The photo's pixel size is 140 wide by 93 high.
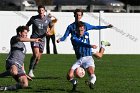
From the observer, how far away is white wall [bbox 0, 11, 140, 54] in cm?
2977

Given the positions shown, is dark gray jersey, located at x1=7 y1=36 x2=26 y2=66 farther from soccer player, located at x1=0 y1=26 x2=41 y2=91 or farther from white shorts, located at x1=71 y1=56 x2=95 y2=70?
white shorts, located at x1=71 y1=56 x2=95 y2=70

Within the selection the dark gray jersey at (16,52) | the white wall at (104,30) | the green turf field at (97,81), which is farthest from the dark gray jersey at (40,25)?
the white wall at (104,30)

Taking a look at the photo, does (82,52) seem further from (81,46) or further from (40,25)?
(40,25)

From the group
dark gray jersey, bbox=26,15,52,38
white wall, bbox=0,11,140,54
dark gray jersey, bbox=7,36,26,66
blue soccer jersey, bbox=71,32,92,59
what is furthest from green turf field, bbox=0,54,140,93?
white wall, bbox=0,11,140,54

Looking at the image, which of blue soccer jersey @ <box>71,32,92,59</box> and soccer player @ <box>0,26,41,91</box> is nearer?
soccer player @ <box>0,26,41,91</box>

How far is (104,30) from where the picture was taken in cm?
3053

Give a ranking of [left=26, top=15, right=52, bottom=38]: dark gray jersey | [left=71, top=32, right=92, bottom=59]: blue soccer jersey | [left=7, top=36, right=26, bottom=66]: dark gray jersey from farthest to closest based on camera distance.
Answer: [left=26, top=15, right=52, bottom=38]: dark gray jersey, [left=71, top=32, right=92, bottom=59]: blue soccer jersey, [left=7, top=36, right=26, bottom=66]: dark gray jersey

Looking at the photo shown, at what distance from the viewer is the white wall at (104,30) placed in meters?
29.8

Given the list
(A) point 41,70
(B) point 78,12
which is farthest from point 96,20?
(B) point 78,12

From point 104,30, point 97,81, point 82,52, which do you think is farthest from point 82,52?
point 104,30

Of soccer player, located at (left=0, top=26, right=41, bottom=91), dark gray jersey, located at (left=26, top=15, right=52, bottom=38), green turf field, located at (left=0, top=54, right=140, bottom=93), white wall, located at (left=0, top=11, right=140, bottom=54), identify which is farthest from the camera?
white wall, located at (left=0, top=11, right=140, bottom=54)

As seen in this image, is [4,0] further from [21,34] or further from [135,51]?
[21,34]

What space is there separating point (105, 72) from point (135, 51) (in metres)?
13.0

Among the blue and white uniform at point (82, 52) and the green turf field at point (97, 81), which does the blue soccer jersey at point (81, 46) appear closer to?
the blue and white uniform at point (82, 52)
